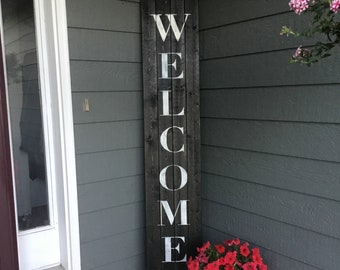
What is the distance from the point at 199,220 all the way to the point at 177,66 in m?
0.88

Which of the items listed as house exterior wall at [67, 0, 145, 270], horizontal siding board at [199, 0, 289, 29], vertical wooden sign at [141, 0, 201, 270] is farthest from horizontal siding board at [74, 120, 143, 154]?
horizontal siding board at [199, 0, 289, 29]

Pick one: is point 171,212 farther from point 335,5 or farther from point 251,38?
point 335,5

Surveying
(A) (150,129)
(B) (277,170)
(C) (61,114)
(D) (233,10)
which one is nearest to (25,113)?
(C) (61,114)

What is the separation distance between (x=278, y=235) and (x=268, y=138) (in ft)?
1.55

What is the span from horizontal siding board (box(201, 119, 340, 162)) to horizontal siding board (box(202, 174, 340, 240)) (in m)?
0.19

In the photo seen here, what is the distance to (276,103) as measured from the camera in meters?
1.67

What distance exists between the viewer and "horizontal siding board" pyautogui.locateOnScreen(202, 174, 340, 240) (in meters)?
1.52

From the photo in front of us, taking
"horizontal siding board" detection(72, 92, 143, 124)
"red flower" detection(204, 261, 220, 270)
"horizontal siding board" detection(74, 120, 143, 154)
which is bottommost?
"red flower" detection(204, 261, 220, 270)

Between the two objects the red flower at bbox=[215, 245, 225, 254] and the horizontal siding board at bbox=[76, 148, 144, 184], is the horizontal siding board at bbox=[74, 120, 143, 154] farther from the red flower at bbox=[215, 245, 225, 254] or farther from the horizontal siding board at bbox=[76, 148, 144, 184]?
the red flower at bbox=[215, 245, 225, 254]

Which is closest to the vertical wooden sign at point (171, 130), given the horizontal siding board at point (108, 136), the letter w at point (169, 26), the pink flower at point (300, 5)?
Result: the letter w at point (169, 26)

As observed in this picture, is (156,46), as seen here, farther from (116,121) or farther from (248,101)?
(248,101)

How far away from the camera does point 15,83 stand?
177 cm

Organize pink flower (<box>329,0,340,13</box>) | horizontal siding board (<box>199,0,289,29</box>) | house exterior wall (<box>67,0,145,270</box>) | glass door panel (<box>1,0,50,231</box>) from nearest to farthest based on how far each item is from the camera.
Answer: pink flower (<box>329,0,340,13</box>), horizontal siding board (<box>199,0,289,29</box>), glass door panel (<box>1,0,50,231</box>), house exterior wall (<box>67,0,145,270</box>)

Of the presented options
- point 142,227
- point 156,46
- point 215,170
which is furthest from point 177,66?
point 142,227
